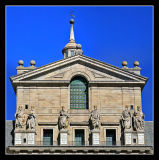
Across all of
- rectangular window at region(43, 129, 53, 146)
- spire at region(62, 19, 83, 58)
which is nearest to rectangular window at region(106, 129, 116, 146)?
rectangular window at region(43, 129, 53, 146)

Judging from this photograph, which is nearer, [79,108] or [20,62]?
[79,108]

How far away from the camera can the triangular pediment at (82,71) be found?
4619 centimetres

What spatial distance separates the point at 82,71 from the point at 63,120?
444 centimetres

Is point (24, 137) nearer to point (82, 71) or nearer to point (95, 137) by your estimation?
point (95, 137)

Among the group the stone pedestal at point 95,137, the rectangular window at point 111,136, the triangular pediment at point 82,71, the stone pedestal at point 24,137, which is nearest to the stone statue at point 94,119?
the stone pedestal at point 95,137

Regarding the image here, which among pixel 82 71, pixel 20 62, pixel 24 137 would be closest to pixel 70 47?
pixel 20 62

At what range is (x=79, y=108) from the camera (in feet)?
150

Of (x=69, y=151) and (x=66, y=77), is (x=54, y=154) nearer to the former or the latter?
(x=69, y=151)

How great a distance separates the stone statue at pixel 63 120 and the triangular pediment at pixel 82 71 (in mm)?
2870

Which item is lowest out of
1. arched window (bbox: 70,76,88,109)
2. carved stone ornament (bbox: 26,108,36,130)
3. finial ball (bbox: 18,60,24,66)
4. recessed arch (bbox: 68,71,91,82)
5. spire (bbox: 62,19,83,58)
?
carved stone ornament (bbox: 26,108,36,130)

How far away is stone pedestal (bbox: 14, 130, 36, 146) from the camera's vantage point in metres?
43.6

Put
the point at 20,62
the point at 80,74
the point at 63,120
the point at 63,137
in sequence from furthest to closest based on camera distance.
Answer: the point at 20,62
the point at 80,74
the point at 63,120
the point at 63,137

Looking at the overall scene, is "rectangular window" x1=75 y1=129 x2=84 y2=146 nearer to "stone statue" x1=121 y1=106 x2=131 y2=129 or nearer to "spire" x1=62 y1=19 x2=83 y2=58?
"stone statue" x1=121 y1=106 x2=131 y2=129

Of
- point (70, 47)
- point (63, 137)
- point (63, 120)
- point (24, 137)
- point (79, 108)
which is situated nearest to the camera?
point (24, 137)
